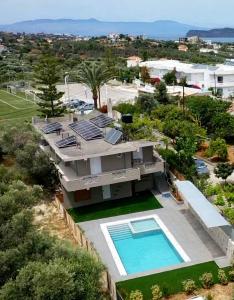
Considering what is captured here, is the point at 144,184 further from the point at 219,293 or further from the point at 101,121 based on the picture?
the point at 219,293

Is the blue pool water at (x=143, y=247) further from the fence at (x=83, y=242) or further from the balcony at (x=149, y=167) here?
the balcony at (x=149, y=167)

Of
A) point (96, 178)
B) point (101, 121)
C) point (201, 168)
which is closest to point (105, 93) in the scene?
point (101, 121)

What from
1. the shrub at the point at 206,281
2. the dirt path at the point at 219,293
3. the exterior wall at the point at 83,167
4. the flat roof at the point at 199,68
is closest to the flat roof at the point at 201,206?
the shrub at the point at 206,281

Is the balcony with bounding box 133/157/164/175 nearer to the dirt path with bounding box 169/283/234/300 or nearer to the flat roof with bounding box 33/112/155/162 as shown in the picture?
the flat roof with bounding box 33/112/155/162

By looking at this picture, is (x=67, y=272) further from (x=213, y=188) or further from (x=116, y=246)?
(x=213, y=188)

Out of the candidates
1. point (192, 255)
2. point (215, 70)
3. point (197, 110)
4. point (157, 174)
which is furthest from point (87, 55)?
point (192, 255)

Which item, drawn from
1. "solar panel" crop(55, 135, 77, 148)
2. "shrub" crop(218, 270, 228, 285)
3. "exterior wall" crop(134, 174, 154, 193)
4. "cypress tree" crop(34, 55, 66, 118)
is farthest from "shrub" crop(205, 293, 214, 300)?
"cypress tree" crop(34, 55, 66, 118)
